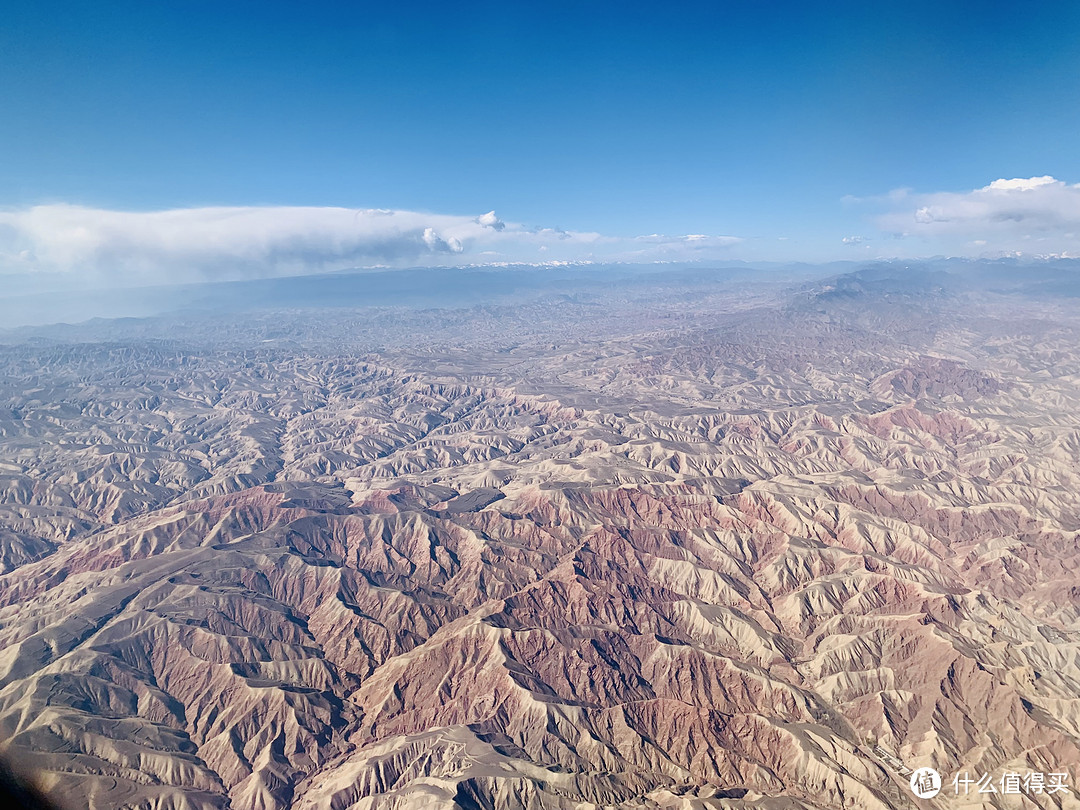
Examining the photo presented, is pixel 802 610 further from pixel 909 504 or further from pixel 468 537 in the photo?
pixel 468 537

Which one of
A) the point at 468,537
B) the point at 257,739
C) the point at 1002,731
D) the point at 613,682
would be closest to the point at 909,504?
the point at 1002,731

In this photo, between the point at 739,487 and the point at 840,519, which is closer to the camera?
the point at 840,519

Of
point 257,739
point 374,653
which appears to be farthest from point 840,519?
point 257,739

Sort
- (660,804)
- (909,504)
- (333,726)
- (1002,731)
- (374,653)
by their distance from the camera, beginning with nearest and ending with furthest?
(660,804) → (1002,731) → (333,726) → (374,653) → (909,504)

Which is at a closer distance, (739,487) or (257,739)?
(257,739)

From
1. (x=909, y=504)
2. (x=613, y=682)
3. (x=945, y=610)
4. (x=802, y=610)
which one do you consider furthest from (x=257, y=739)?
(x=909, y=504)

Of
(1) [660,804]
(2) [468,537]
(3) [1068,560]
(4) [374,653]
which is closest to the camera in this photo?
(1) [660,804]

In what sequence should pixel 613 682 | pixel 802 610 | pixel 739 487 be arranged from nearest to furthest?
pixel 613 682
pixel 802 610
pixel 739 487

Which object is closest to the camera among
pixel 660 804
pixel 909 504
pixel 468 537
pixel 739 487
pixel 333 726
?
pixel 660 804

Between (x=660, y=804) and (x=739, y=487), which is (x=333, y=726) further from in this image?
(x=739, y=487)
